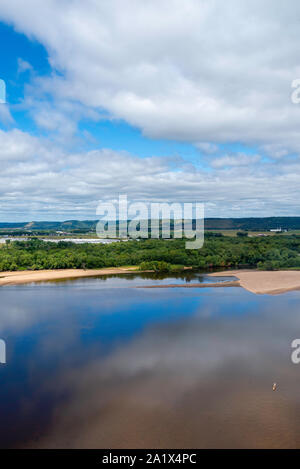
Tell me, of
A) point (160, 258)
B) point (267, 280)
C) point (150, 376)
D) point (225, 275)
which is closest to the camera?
point (150, 376)

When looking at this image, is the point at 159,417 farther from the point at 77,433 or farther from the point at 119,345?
the point at 119,345

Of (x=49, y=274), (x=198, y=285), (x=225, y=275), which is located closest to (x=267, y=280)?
(x=225, y=275)

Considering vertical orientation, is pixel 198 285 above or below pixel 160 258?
below

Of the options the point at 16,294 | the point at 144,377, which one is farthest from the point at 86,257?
the point at 144,377

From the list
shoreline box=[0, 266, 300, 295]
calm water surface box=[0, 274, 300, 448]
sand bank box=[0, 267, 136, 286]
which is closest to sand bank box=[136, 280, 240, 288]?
shoreline box=[0, 266, 300, 295]

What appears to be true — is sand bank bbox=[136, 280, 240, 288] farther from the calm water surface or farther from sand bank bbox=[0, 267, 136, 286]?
sand bank bbox=[0, 267, 136, 286]

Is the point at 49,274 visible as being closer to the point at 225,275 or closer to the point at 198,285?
the point at 198,285
